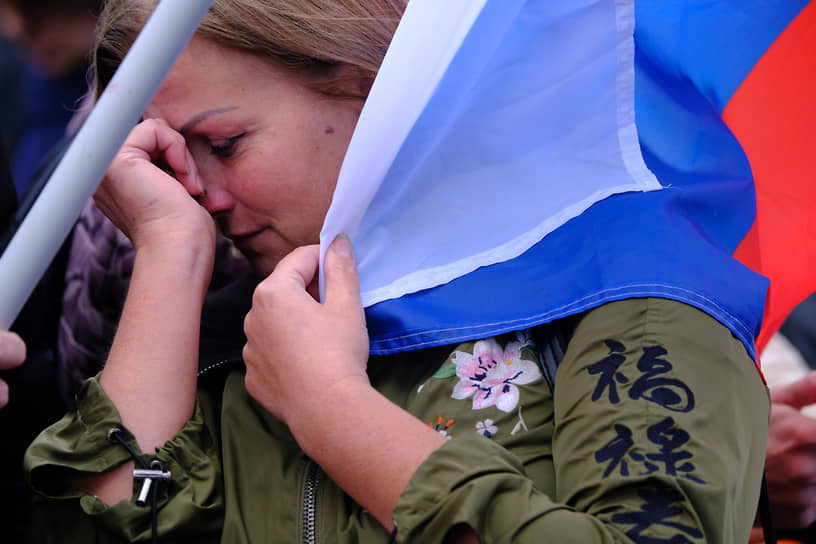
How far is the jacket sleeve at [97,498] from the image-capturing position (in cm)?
104

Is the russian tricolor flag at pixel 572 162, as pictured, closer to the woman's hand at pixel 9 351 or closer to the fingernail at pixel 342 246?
the fingernail at pixel 342 246

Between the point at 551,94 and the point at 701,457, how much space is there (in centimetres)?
61

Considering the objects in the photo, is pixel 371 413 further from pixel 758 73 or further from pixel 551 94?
pixel 758 73

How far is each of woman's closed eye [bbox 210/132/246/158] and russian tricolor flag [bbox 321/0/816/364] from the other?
0.71 ft

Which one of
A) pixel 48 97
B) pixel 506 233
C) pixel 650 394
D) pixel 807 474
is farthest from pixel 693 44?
pixel 48 97

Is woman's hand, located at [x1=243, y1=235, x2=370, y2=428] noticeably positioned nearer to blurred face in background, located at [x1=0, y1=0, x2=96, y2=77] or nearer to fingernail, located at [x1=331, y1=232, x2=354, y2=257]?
fingernail, located at [x1=331, y1=232, x2=354, y2=257]

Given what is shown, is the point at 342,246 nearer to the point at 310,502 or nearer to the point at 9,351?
the point at 310,502

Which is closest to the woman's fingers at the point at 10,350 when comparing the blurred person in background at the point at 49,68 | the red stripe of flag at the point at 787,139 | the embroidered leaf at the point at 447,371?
the embroidered leaf at the point at 447,371

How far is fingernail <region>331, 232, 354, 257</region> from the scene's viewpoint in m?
1.19

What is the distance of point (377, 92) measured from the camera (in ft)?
3.81

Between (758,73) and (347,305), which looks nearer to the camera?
(347,305)

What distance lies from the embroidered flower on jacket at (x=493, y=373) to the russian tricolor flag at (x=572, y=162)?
0.03 meters

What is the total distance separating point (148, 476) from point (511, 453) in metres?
0.43

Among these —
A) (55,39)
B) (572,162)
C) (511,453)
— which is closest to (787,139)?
(572,162)
